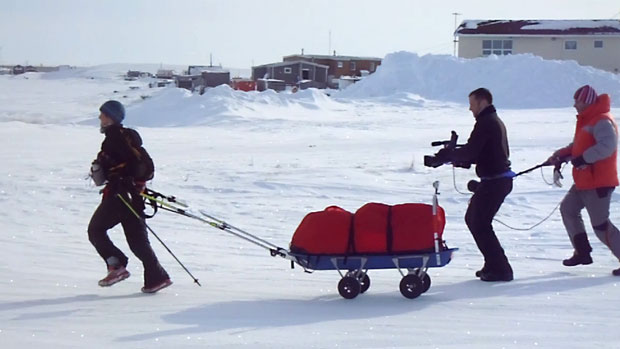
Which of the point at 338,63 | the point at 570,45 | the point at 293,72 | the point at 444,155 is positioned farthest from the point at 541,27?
the point at 444,155

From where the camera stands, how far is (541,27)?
179 feet

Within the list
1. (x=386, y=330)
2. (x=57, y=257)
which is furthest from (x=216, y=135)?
(x=386, y=330)

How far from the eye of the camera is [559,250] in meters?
9.49

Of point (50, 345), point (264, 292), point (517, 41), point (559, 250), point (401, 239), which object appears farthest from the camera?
point (517, 41)

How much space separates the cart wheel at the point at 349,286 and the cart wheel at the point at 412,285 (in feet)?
1.18

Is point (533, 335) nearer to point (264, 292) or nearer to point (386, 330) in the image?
point (386, 330)

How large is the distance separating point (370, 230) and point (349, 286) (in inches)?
19.5

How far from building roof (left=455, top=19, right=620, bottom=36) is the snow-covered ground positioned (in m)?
29.4

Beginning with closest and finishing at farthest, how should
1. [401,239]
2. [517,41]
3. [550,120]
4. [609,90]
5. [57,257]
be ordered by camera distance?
[401,239], [57,257], [550,120], [609,90], [517,41]

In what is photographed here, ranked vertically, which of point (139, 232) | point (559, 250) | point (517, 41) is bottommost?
point (559, 250)

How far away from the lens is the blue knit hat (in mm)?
6871

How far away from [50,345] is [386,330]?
2.19 m

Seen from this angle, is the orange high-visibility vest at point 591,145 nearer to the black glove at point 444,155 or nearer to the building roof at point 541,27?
the black glove at point 444,155

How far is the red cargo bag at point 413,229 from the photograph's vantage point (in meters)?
6.68
